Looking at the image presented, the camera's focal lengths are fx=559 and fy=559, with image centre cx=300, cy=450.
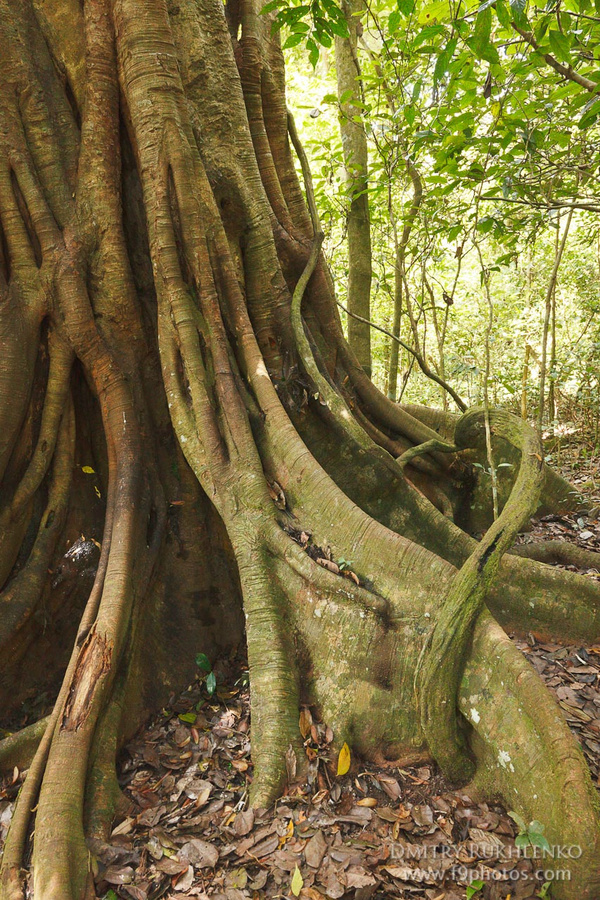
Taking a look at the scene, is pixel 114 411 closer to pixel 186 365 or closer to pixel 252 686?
pixel 186 365

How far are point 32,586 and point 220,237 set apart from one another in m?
2.54

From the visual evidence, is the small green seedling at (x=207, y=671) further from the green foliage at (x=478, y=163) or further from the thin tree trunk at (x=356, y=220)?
the thin tree trunk at (x=356, y=220)

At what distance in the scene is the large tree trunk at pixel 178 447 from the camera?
2758 mm

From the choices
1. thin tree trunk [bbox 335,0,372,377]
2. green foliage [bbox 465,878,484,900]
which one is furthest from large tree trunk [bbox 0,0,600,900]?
thin tree trunk [bbox 335,0,372,377]

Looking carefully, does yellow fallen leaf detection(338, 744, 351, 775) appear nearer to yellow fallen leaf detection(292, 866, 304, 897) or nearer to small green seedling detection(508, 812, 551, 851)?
yellow fallen leaf detection(292, 866, 304, 897)

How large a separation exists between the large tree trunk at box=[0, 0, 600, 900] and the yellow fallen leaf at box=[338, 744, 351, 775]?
7 cm

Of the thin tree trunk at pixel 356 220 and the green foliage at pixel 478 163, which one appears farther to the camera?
the thin tree trunk at pixel 356 220

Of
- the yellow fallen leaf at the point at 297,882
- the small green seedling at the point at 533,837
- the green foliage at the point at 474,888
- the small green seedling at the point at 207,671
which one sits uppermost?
the small green seedling at the point at 207,671

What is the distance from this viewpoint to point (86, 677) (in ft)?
9.59

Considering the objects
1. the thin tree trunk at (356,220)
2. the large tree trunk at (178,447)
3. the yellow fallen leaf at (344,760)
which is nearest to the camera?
the yellow fallen leaf at (344,760)

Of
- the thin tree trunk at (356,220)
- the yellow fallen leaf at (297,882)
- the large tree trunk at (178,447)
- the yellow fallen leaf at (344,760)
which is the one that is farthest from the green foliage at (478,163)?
the yellow fallen leaf at (297,882)

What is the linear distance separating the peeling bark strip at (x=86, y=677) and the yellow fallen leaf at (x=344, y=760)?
1.28 metres

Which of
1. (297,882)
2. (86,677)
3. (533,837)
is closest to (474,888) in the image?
(533,837)

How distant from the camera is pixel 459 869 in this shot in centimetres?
213
